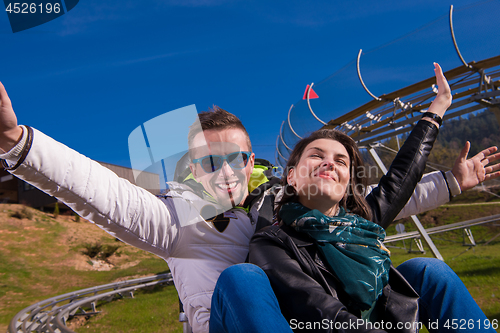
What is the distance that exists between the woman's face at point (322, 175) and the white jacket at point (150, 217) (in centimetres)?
32

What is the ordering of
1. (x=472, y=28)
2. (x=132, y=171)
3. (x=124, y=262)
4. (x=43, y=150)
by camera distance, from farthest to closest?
(x=124, y=262) < (x=472, y=28) < (x=132, y=171) < (x=43, y=150)

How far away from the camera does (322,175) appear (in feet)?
5.48

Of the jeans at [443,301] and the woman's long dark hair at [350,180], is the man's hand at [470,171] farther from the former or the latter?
the jeans at [443,301]

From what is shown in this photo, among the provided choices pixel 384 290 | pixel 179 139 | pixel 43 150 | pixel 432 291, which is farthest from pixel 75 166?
pixel 432 291

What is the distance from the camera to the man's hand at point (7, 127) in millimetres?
1090

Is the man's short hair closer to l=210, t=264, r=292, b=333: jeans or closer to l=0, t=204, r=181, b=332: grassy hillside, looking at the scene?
l=210, t=264, r=292, b=333: jeans

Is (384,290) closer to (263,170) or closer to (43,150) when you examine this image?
(263,170)

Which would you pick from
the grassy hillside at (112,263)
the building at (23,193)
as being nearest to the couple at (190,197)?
the grassy hillside at (112,263)

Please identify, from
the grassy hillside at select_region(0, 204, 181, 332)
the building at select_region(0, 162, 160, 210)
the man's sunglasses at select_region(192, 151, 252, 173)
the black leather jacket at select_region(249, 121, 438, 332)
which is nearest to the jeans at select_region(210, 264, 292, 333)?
the black leather jacket at select_region(249, 121, 438, 332)

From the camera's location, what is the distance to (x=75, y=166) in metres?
1.26

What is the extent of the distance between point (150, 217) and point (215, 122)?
2.20 feet

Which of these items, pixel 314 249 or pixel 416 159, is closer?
pixel 314 249

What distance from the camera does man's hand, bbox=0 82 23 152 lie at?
1.09m

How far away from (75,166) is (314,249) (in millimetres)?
1047
